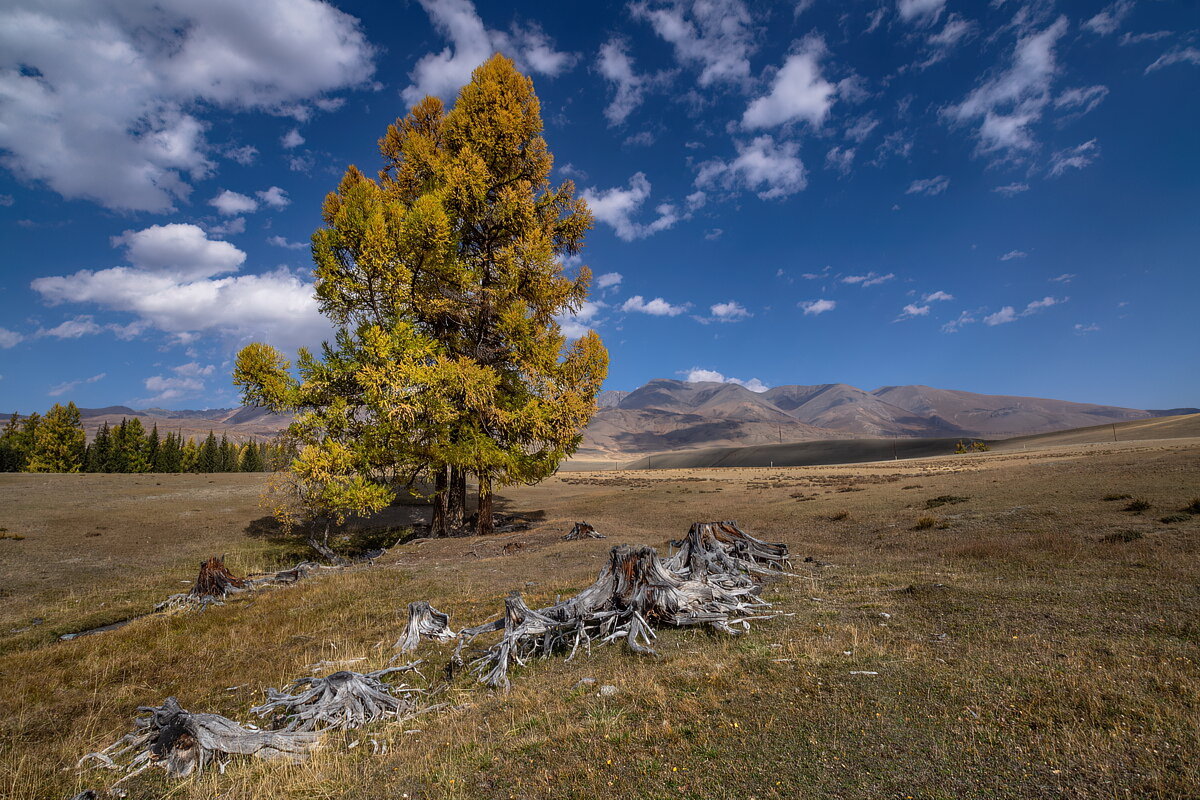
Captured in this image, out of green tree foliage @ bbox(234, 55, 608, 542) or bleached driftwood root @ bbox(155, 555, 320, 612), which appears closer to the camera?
bleached driftwood root @ bbox(155, 555, 320, 612)

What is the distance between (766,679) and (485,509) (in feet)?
64.3

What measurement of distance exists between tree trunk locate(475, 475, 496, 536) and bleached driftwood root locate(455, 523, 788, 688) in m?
14.4

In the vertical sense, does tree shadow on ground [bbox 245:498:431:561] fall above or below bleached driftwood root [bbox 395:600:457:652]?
below

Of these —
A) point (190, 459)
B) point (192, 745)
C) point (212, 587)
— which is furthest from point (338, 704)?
point (190, 459)

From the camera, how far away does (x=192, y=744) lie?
218 inches

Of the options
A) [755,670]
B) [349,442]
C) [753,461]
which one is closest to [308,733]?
[755,670]

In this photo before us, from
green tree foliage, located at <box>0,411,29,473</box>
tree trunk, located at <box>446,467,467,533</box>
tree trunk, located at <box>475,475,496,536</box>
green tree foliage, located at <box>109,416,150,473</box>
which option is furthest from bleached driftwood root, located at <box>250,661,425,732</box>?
green tree foliage, located at <box>0,411,29,473</box>

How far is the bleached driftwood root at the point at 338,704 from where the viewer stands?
6.31 m

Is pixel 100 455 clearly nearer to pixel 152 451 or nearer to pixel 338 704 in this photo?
pixel 152 451

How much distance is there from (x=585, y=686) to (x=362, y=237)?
18954mm

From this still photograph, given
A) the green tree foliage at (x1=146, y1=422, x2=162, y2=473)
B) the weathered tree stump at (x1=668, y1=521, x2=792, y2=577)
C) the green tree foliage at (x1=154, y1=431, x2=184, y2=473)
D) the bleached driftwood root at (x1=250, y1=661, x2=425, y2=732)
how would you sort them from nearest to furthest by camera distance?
1. the bleached driftwood root at (x1=250, y1=661, x2=425, y2=732)
2. the weathered tree stump at (x1=668, y1=521, x2=792, y2=577)
3. the green tree foliage at (x1=146, y1=422, x2=162, y2=473)
4. the green tree foliage at (x1=154, y1=431, x2=184, y2=473)

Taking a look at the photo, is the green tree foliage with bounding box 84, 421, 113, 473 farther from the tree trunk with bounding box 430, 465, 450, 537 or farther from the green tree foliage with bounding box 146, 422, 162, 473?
the tree trunk with bounding box 430, 465, 450, 537

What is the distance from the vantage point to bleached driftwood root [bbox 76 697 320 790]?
216 inches

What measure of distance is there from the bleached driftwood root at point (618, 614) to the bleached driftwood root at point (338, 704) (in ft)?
4.29
